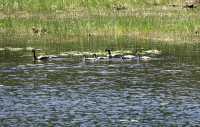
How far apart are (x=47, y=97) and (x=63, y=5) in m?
54.3

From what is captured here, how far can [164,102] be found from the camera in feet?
149

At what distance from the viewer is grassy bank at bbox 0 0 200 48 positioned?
80938 mm

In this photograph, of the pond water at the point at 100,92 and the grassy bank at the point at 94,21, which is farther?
the grassy bank at the point at 94,21

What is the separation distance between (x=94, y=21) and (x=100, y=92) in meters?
36.8

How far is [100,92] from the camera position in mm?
48875

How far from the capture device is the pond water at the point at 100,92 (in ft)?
132

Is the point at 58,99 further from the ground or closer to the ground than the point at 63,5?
closer to the ground

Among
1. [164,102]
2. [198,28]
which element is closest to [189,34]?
[198,28]

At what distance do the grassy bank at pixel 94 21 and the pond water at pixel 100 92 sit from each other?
11845 mm

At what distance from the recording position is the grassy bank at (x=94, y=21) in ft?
266

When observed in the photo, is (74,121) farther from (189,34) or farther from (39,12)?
(39,12)

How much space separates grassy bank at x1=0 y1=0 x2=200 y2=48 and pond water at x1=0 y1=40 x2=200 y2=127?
38.9 feet

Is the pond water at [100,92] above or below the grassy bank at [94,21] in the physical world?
below

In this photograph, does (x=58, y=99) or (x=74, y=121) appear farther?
(x=58, y=99)
